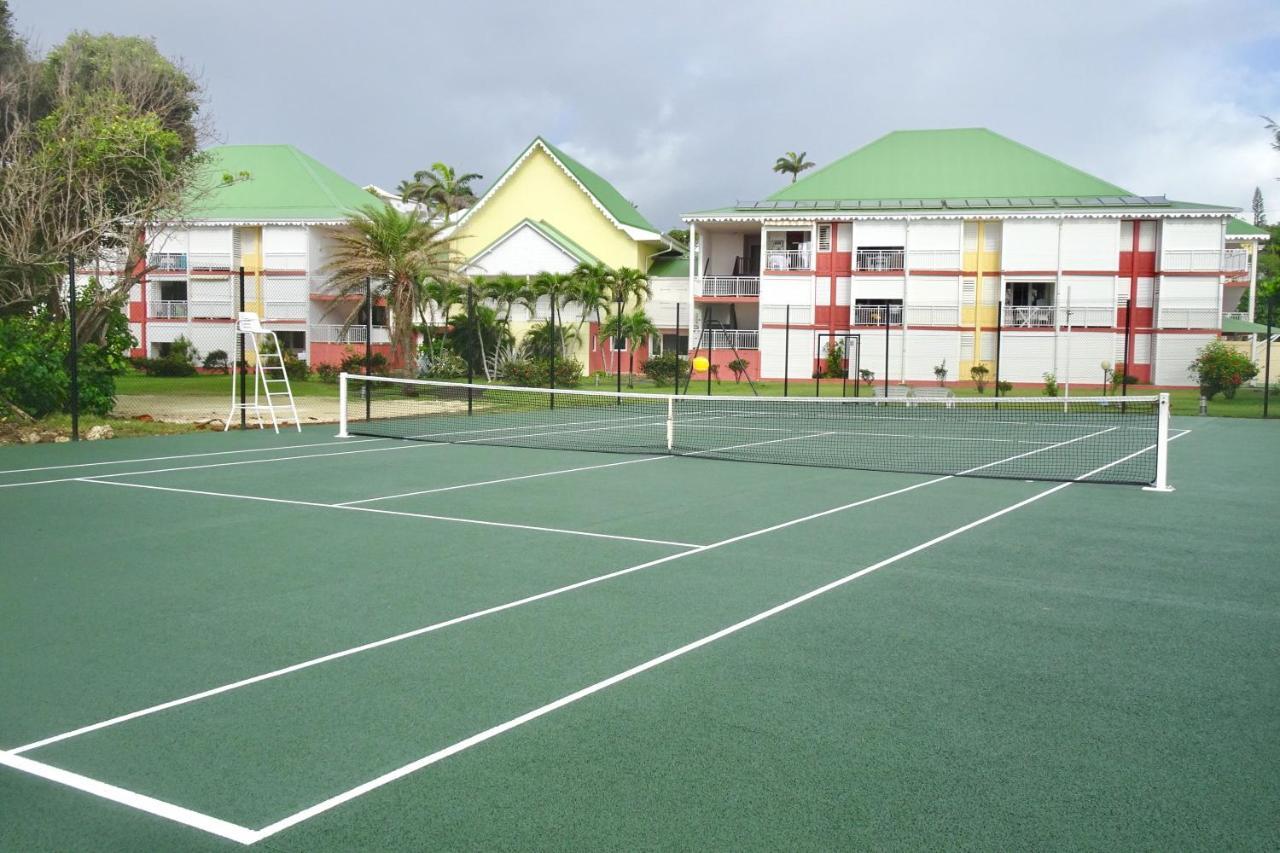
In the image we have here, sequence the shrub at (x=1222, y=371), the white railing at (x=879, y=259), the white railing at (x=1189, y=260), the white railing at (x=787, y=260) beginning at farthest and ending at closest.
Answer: the white railing at (x=787, y=260), the white railing at (x=879, y=259), the white railing at (x=1189, y=260), the shrub at (x=1222, y=371)

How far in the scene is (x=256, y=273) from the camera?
162ft

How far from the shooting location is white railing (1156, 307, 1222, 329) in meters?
42.4

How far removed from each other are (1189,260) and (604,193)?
26774 mm

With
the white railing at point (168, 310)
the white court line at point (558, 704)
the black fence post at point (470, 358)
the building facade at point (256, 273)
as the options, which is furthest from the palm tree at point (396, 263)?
the white court line at point (558, 704)

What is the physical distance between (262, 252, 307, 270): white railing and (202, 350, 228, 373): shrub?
5.19 metres

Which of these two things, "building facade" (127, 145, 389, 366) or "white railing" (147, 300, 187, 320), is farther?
"white railing" (147, 300, 187, 320)

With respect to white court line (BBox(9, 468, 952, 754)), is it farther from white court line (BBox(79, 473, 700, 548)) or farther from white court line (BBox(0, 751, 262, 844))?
white court line (BBox(79, 473, 700, 548))

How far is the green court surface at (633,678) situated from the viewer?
3939mm

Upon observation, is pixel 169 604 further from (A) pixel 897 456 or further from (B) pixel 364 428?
(B) pixel 364 428

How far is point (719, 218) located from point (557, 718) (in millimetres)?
43190

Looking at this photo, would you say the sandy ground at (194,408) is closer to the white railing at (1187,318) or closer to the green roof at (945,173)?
the green roof at (945,173)

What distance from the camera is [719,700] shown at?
520cm

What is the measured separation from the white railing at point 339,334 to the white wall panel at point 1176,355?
108 ft

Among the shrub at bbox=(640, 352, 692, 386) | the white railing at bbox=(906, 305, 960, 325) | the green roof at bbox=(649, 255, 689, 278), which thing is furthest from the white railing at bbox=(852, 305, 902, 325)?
the shrub at bbox=(640, 352, 692, 386)
